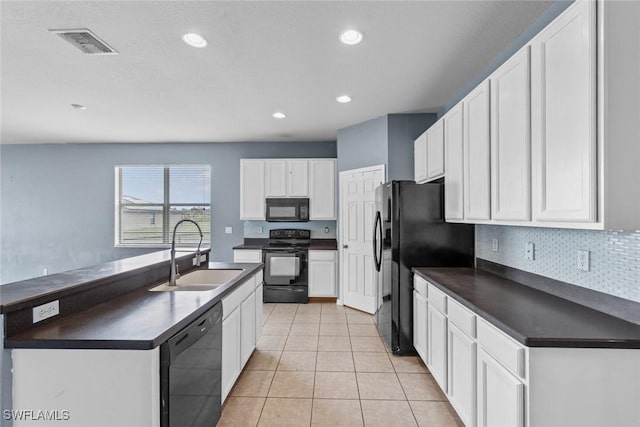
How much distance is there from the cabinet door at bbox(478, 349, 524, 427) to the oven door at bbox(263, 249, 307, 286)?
3.46 meters

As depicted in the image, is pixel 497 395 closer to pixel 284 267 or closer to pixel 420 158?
pixel 420 158

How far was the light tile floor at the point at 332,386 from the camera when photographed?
2.14 meters

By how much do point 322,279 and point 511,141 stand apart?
367 centimetres

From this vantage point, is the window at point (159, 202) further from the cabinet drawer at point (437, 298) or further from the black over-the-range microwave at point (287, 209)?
the cabinet drawer at point (437, 298)

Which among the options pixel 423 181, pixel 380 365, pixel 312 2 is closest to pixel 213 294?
pixel 380 365

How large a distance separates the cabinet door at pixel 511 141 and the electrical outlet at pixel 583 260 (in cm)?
36

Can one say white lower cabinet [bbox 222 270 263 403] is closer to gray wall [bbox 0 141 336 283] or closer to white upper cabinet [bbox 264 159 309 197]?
white upper cabinet [bbox 264 159 309 197]

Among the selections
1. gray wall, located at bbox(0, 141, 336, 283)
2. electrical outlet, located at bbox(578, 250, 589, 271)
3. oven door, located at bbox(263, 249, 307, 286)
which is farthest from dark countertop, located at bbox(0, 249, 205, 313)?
gray wall, located at bbox(0, 141, 336, 283)

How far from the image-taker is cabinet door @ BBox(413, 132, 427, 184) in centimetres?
348

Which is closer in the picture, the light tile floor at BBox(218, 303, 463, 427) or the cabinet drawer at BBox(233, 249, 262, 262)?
the light tile floor at BBox(218, 303, 463, 427)

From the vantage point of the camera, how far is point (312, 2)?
1969 millimetres

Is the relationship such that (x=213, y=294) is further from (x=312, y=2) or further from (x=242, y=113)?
(x=242, y=113)

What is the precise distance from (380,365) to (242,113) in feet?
11.2

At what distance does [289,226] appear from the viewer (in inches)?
219
